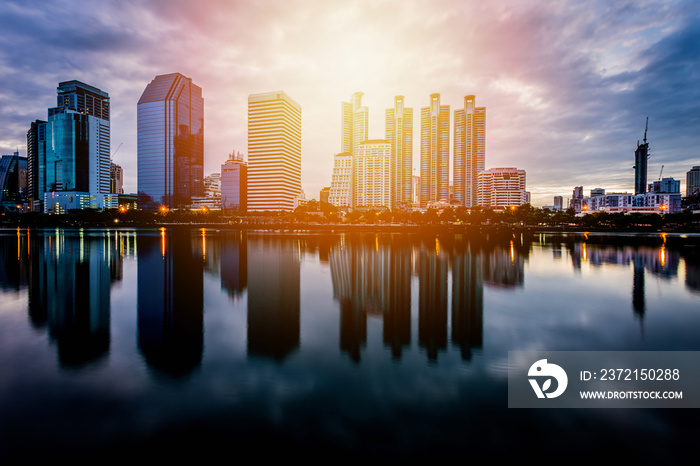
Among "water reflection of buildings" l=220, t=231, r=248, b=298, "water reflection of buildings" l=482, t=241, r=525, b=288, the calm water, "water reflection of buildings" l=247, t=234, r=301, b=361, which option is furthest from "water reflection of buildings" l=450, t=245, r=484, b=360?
"water reflection of buildings" l=220, t=231, r=248, b=298

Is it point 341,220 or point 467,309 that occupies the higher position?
point 341,220

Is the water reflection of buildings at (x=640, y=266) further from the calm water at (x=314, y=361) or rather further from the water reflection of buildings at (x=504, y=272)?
the water reflection of buildings at (x=504, y=272)

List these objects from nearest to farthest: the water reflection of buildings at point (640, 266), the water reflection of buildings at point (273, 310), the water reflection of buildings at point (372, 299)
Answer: the water reflection of buildings at point (273, 310) → the water reflection of buildings at point (372, 299) → the water reflection of buildings at point (640, 266)

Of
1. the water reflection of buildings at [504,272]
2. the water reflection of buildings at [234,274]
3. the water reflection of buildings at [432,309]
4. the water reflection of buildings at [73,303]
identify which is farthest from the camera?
the water reflection of buildings at [504,272]

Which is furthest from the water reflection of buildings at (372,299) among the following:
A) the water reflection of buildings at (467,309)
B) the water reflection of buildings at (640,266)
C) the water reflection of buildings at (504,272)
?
the water reflection of buildings at (640,266)

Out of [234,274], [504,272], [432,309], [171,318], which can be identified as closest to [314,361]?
[432,309]

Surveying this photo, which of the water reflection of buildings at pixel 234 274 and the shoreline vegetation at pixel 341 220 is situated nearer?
the water reflection of buildings at pixel 234 274

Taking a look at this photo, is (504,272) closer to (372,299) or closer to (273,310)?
(372,299)

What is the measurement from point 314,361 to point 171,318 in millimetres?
8920

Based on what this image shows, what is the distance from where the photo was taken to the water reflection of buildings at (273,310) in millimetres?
13273

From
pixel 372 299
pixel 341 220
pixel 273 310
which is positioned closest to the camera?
pixel 273 310

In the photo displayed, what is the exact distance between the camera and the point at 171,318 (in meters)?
16.7

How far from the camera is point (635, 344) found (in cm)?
1384

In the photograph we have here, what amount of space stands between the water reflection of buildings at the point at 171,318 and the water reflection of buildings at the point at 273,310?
2.28 metres
